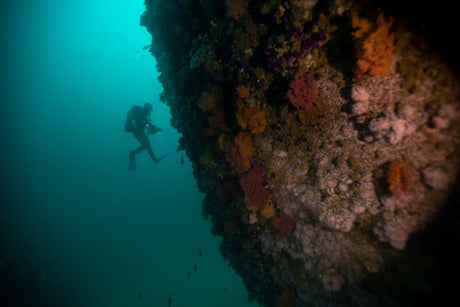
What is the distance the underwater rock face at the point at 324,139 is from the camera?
2.51 meters

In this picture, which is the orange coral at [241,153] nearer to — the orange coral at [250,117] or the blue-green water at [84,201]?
the orange coral at [250,117]

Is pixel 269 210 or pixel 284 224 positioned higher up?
pixel 269 210

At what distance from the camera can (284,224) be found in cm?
435

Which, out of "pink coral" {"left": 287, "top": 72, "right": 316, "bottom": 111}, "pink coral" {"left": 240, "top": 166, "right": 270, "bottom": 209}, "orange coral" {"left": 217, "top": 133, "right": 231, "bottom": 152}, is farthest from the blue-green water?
"pink coral" {"left": 287, "top": 72, "right": 316, "bottom": 111}

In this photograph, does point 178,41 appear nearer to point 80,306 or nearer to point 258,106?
point 258,106

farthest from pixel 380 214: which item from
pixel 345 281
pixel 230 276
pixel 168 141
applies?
pixel 168 141

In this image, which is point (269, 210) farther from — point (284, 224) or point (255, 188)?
point (255, 188)

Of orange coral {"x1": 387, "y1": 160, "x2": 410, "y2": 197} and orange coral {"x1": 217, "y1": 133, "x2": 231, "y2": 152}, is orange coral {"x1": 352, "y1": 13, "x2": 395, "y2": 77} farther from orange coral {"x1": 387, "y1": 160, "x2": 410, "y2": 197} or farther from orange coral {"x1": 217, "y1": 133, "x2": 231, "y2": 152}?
orange coral {"x1": 217, "y1": 133, "x2": 231, "y2": 152}

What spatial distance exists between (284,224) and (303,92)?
2748 millimetres

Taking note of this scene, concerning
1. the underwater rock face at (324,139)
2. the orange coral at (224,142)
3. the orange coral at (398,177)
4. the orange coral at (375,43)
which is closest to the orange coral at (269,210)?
the underwater rock face at (324,139)

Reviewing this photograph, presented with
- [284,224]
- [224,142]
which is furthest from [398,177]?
[224,142]

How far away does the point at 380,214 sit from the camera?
3.24 meters

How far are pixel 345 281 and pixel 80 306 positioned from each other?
1260 inches

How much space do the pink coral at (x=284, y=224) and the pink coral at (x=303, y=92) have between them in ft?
7.77
